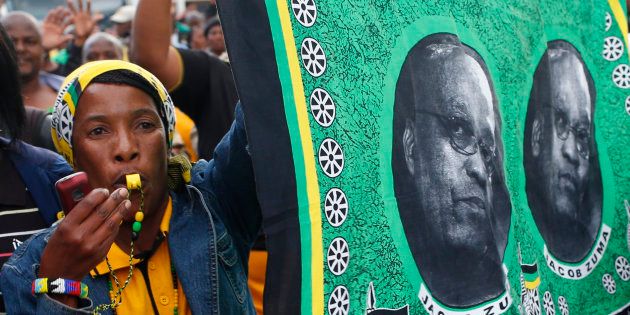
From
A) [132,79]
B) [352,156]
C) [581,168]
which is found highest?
[132,79]

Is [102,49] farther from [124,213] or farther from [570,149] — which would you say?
[124,213]

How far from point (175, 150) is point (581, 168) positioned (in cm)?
224

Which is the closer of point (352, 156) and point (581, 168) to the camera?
point (352, 156)

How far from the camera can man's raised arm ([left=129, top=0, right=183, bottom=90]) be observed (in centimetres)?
333

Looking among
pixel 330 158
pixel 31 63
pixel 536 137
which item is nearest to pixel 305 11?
pixel 330 158

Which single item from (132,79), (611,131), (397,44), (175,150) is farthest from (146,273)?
(175,150)

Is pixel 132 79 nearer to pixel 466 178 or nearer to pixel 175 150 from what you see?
pixel 466 178

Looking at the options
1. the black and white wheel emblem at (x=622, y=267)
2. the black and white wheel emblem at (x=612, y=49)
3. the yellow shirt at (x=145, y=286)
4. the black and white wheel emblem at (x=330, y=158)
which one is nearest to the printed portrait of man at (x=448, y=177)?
the black and white wheel emblem at (x=330, y=158)

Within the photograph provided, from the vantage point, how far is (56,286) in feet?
6.50

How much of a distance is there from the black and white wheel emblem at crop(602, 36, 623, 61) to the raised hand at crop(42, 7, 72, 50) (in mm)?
4048

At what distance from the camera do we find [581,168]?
3.20 metres

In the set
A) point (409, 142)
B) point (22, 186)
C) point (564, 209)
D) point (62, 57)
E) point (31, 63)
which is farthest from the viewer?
point (62, 57)

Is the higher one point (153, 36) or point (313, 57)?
point (153, 36)

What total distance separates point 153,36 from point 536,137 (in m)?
1.36
